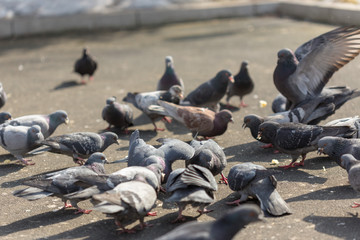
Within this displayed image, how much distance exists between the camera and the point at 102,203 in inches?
154

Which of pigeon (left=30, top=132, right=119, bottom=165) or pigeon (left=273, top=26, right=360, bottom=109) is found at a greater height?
pigeon (left=273, top=26, right=360, bottom=109)

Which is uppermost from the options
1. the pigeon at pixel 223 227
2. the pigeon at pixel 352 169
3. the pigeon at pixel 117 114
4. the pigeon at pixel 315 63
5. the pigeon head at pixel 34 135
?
the pigeon at pixel 315 63

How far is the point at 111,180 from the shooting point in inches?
169

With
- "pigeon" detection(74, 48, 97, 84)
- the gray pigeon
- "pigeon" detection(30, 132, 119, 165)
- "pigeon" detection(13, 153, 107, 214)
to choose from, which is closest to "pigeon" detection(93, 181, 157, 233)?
the gray pigeon

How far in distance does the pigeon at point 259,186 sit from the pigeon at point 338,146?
871mm

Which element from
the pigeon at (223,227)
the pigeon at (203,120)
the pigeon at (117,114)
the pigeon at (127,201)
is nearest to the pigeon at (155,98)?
→ the pigeon at (117,114)

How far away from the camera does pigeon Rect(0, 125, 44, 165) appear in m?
5.76

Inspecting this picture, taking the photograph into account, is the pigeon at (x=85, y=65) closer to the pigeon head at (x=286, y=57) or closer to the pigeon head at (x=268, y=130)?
the pigeon head at (x=286, y=57)

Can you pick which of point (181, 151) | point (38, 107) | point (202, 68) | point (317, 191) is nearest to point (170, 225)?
point (181, 151)

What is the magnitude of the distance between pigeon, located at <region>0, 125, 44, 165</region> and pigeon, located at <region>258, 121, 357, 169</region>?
273 cm

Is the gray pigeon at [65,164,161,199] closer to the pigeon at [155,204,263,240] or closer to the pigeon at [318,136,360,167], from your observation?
the pigeon at [155,204,263,240]

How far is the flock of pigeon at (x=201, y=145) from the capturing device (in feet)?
13.5

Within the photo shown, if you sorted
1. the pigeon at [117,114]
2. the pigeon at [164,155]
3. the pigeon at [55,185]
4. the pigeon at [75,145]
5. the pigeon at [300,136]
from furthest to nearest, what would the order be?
the pigeon at [117,114] < the pigeon at [75,145] < the pigeon at [300,136] < the pigeon at [164,155] < the pigeon at [55,185]

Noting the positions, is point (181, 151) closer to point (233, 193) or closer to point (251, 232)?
point (233, 193)
